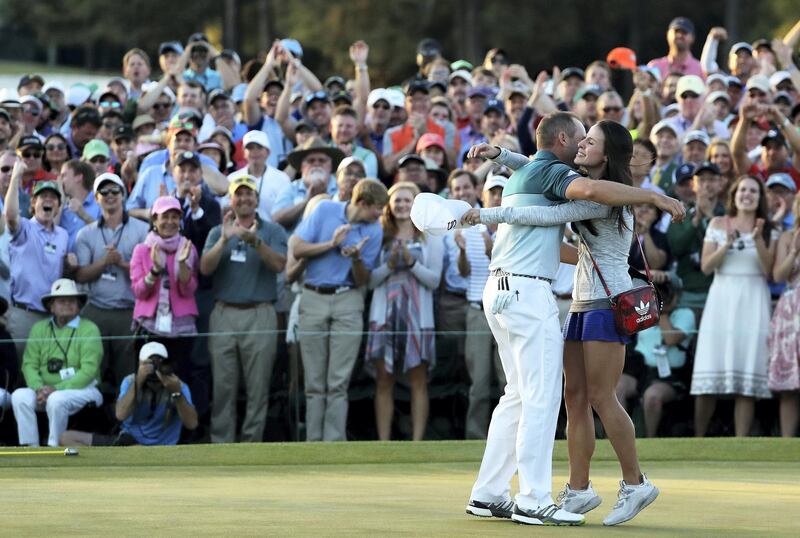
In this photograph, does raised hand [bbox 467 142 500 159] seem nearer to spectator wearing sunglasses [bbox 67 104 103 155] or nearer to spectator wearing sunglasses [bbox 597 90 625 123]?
spectator wearing sunglasses [bbox 597 90 625 123]

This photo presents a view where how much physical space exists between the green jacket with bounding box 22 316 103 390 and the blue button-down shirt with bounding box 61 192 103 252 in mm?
1162

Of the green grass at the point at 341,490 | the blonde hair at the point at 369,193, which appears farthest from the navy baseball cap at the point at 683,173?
the green grass at the point at 341,490

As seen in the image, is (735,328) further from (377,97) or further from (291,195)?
(377,97)

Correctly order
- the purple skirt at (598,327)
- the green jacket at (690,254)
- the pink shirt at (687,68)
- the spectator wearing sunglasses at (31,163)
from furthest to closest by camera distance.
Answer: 1. the pink shirt at (687,68)
2. the spectator wearing sunglasses at (31,163)
3. the green jacket at (690,254)
4. the purple skirt at (598,327)

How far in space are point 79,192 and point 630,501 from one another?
8.13m

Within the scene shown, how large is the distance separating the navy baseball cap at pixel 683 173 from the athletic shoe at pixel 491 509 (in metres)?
7.27

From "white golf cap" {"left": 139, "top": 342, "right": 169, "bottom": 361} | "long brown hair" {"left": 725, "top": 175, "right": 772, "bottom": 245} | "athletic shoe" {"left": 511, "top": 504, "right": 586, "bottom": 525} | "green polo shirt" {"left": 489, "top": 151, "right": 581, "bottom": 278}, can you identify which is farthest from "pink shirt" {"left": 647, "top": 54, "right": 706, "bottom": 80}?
"athletic shoe" {"left": 511, "top": 504, "right": 586, "bottom": 525}

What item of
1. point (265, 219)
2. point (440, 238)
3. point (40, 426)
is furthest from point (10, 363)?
point (440, 238)

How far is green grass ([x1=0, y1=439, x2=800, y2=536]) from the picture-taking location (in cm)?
758

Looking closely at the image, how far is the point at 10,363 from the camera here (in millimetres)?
13031

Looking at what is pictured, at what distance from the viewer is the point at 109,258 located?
14000 millimetres

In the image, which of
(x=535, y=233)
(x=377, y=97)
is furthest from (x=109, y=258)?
(x=535, y=233)

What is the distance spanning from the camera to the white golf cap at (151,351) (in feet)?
42.9

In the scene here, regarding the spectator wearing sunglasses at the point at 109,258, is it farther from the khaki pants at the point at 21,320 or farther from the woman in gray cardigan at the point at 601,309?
the woman in gray cardigan at the point at 601,309
